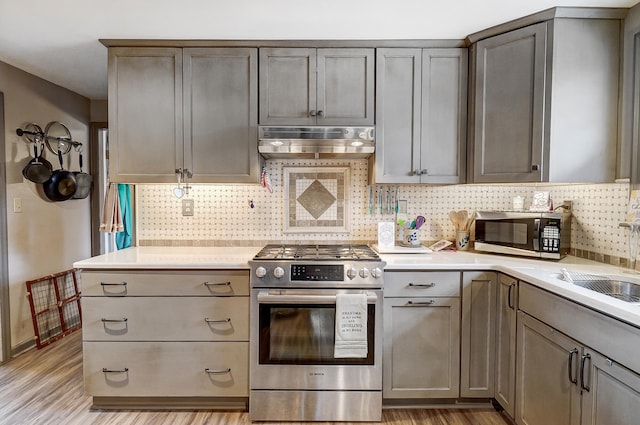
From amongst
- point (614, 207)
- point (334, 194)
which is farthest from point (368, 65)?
point (614, 207)

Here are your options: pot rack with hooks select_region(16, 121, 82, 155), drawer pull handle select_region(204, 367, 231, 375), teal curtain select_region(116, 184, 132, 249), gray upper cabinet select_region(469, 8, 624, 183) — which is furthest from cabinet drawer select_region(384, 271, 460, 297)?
pot rack with hooks select_region(16, 121, 82, 155)

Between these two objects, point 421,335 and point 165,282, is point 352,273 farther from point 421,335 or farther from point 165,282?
point 165,282

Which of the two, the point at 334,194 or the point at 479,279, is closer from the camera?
the point at 479,279

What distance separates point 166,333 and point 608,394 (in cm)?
211

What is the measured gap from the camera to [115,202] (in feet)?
8.44

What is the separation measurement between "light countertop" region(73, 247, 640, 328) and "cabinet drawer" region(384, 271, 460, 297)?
0.15 feet

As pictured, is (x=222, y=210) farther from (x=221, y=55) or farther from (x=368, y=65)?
(x=368, y=65)

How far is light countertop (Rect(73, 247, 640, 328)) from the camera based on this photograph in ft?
5.36

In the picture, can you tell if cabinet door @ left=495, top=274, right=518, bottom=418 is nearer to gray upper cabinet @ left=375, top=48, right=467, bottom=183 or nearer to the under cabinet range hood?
gray upper cabinet @ left=375, top=48, right=467, bottom=183

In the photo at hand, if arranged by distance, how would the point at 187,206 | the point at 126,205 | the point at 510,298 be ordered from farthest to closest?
the point at 126,205, the point at 187,206, the point at 510,298

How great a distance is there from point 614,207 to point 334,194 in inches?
68.9

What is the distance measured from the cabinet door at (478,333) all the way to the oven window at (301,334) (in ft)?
1.90

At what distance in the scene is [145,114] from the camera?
2205 millimetres

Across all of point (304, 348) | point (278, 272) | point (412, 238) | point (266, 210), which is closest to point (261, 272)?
point (278, 272)
